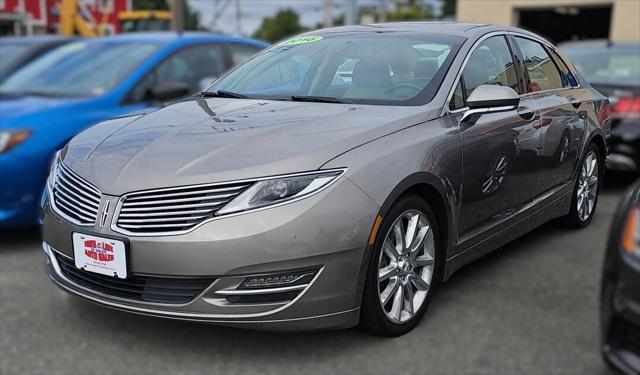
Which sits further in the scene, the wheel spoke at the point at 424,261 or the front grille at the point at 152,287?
the wheel spoke at the point at 424,261

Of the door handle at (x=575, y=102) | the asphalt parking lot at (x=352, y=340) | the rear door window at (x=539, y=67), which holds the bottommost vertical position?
the asphalt parking lot at (x=352, y=340)

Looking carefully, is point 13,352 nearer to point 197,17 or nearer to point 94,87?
point 94,87

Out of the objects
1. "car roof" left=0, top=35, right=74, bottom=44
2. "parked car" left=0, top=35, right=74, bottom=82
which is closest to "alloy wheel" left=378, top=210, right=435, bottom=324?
"parked car" left=0, top=35, right=74, bottom=82

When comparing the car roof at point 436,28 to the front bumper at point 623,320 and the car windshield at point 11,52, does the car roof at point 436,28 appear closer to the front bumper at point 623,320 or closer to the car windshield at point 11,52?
the front bumper at point 623,320

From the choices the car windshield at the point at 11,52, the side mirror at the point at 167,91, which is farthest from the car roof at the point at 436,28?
the car windshield at the point at 11,52

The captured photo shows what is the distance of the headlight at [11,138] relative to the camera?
416cm

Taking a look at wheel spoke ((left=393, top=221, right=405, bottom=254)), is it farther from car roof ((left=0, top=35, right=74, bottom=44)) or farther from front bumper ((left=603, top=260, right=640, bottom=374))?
car roof ((left=0, top=35, right=74, bottom=44))

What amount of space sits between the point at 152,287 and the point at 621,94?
4554 millimetres

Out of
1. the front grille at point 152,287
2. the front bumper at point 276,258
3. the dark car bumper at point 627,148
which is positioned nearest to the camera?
the front bumper at point 276,258

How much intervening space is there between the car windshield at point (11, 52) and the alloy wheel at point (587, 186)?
5.83m

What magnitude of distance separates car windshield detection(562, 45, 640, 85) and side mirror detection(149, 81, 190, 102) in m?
3.62

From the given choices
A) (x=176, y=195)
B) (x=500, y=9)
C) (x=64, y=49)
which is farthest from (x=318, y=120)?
(x=500, y=9)

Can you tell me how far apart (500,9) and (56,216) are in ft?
60.9

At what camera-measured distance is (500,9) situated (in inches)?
762
